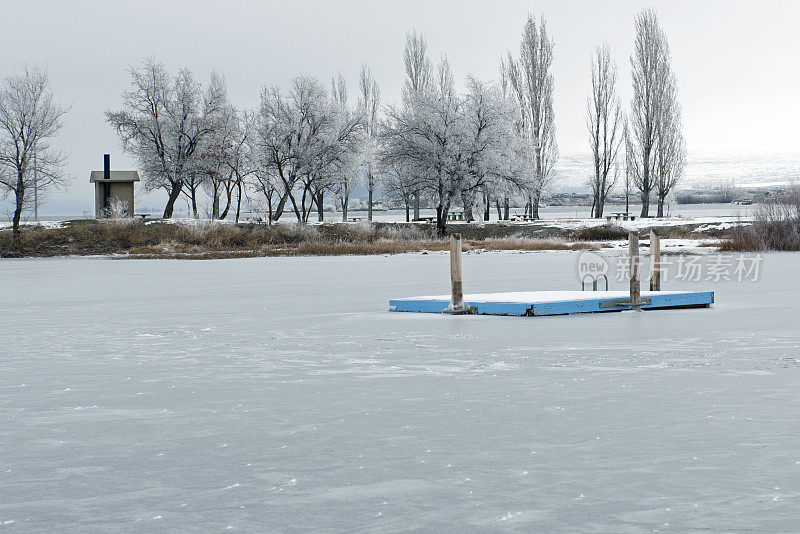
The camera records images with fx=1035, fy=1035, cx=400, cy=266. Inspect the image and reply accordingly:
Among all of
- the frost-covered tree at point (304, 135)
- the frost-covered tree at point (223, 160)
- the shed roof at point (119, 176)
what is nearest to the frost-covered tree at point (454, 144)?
the frost-covered tree at point (304, 135)

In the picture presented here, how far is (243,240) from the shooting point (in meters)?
51.0

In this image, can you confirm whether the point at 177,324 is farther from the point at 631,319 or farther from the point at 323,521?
the point at 323,521

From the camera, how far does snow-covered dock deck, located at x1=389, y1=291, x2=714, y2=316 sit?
1605 cm

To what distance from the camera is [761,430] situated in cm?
691

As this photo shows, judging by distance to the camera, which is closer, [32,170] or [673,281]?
[673,281]

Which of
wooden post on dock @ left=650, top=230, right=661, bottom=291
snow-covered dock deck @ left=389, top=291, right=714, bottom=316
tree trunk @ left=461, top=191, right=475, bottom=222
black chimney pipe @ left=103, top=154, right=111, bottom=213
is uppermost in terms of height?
black chimney pipe @ left=103, top=154, right=111, bottom=213

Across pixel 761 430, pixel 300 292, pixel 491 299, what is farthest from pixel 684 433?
pixel 300 292

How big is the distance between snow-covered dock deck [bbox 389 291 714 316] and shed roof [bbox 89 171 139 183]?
5336cm

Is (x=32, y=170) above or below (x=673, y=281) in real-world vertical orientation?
above

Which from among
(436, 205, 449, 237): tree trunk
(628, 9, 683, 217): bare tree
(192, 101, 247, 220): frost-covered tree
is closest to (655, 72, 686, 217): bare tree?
(628, 9, 683, 217): bare tree

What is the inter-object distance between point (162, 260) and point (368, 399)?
1313 inches

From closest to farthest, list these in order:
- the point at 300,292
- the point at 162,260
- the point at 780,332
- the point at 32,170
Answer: the point at 780,332 → the point at 300,292 → the point at 162,260 → the point at 32,170

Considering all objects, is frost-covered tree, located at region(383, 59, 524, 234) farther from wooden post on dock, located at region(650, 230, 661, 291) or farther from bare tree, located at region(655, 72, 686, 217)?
wooden post on dock, located at region(650, 230, 661, 291)

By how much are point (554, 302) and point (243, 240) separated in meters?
36.4
